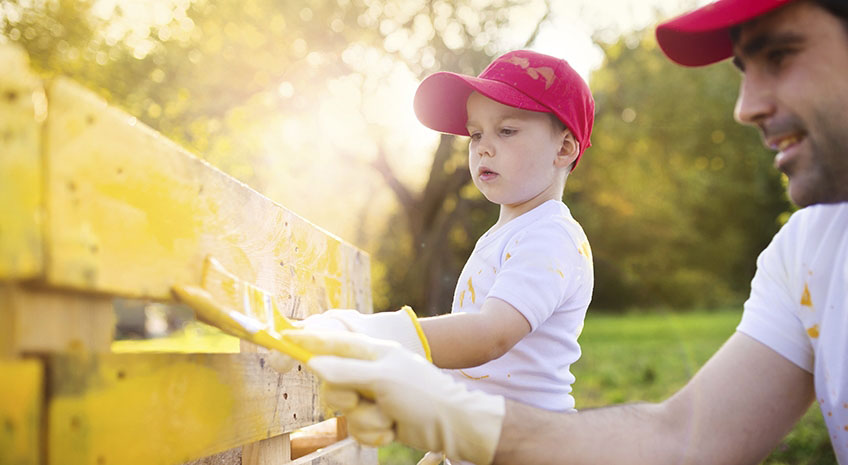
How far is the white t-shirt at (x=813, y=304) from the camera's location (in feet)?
5.76

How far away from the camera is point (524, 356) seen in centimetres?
211

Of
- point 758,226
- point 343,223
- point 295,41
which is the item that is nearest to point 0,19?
point 295,41

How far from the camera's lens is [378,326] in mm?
1670

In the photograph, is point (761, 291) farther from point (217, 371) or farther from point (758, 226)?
point (758, 226)

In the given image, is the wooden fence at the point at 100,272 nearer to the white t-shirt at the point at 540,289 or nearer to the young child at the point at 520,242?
the young child at the point at 520,242

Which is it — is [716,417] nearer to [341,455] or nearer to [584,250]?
[584,250]

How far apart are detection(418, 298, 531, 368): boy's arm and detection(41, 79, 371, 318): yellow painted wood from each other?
443mm

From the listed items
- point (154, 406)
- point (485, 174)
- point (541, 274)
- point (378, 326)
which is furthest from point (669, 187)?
point (154, 406)

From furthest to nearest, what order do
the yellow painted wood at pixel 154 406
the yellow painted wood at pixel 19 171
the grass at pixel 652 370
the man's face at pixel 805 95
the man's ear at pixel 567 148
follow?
the grass at pixel 652 370
the man's ear at pixel 567 148
the man's face at pixel 805 95
the yellow painted wood at pixel 154 406
the yellow painted wood at pixel 19 171

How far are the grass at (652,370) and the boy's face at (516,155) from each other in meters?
1.11

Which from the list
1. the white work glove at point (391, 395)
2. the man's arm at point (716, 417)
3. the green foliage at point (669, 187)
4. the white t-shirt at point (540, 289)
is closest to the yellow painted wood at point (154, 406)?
the white work glove at point (391, 395)

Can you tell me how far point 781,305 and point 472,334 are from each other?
33.0 inches

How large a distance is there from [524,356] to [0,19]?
31.0 feet

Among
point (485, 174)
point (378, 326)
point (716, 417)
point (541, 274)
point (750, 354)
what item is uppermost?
point (485, 174)
